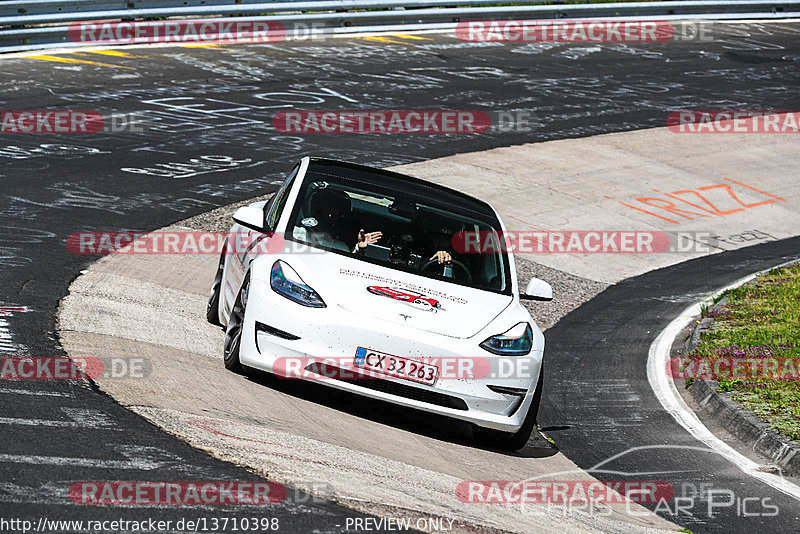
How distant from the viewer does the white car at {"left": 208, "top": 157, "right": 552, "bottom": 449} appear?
6910 mm

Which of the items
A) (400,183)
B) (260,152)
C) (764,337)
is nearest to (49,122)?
(260,152)

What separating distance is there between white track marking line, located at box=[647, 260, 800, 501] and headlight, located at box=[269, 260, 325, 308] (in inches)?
127

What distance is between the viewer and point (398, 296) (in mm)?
7215

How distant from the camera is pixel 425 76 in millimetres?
21188

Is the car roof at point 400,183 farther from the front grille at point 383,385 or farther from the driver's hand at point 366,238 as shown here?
the front grille at point 383,385

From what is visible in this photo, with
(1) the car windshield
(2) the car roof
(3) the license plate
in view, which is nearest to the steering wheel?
(1) the car windshield

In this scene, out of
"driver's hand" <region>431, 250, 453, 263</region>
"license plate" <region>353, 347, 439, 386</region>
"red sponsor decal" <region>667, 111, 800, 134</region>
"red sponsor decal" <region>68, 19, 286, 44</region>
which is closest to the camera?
"license plate" <region>353, 347, 439, 386</region>

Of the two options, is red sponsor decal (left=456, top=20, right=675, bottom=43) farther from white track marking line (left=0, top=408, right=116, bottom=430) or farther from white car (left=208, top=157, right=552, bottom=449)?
white track marking line (left=0, top=408, right=116, bottom=430)

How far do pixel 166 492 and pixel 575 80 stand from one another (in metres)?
18.7

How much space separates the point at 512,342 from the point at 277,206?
2258mm

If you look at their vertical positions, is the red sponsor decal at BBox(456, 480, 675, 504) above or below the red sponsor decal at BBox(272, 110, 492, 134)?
below

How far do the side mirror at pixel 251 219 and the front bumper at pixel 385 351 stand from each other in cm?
76

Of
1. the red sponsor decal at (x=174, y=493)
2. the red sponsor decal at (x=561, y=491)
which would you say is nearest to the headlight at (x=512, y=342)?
the red sponsor decal at (x=561, y=491)

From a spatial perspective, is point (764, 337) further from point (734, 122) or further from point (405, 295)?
point (734, 122)
